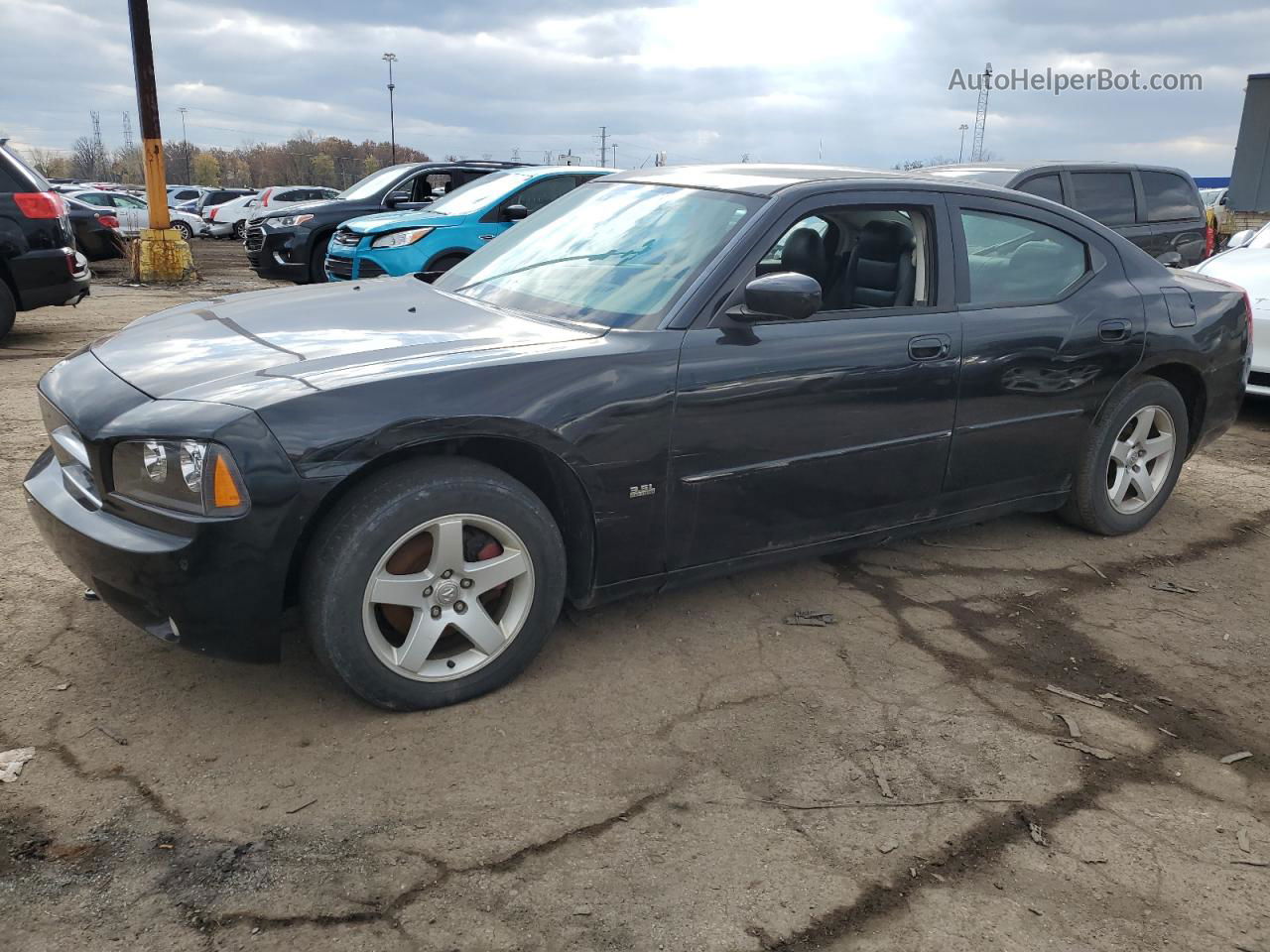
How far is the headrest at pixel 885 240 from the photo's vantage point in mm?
3912

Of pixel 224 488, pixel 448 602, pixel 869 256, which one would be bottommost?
pixel 448 602

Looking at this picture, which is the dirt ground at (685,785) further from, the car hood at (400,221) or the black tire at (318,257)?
the black tire at (318,257)

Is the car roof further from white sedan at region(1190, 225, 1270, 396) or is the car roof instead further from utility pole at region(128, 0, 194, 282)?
utility pole at region(128, 0, 194, 282)

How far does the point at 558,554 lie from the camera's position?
10.2ft

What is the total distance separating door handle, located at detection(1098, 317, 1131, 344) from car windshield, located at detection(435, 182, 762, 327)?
68.7 inches

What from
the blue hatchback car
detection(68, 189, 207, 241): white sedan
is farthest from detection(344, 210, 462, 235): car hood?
detection(68, 189, 207, 241): white sedan

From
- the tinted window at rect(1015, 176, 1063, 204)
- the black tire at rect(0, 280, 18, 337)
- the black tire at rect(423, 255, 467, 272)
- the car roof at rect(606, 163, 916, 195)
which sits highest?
the tinted window at rect(1015, 176, 1063, 204)

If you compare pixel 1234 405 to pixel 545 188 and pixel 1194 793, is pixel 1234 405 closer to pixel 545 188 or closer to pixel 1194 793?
pixel 1194 793

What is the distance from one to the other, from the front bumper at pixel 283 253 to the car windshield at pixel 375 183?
2.73 ft

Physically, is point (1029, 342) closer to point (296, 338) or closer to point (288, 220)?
point (296, 338)

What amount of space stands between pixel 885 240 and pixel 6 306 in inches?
303

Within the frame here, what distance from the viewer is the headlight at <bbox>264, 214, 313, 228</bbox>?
12.9 metres

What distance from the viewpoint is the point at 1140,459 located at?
4.74 m

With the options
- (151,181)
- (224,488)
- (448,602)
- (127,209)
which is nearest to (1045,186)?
(448,602)
